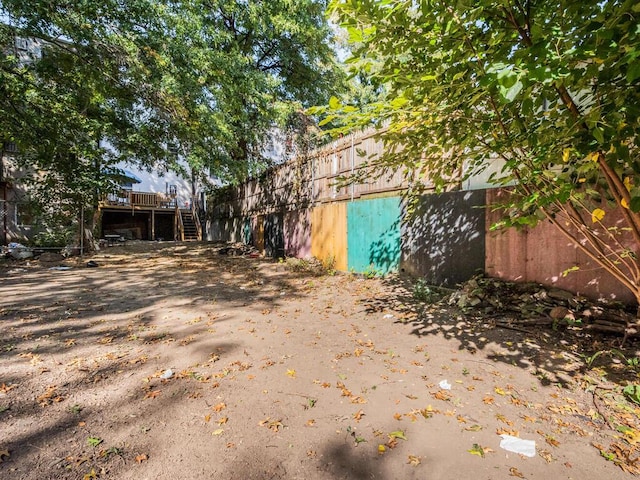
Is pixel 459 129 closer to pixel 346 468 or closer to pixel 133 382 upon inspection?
pixel 346 468

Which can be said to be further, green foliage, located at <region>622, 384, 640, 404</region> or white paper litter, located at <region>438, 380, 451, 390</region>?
white paper litter, located at <region>438, 380, 451, 390</region>

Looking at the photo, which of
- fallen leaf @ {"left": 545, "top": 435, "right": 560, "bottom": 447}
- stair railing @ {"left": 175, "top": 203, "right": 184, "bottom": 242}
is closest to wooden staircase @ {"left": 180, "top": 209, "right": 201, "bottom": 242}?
stair railing @ {"left": 175, "top": 203, "right": 184, "bottom": 242}

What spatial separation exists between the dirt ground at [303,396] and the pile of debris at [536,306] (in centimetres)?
24

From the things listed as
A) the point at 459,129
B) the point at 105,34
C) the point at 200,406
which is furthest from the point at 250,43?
the point at 200,406

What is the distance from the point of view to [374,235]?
6391 millimetres

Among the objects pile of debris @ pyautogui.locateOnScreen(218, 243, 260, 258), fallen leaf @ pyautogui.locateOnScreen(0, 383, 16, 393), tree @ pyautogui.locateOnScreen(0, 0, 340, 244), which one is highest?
tree @ pyautogui.locateOnScreen(0, 0, 340, 244)

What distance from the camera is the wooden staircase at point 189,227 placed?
18359 millimetres

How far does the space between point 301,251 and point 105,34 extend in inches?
255

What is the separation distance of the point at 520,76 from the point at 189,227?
19317 mm

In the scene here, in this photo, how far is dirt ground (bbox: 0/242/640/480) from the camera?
5.52 feet

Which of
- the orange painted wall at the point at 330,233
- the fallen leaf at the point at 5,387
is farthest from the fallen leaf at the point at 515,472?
the orange painted wall at the point at 330,233

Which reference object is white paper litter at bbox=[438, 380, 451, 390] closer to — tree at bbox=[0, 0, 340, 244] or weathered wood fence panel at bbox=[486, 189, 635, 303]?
weathered wood fence panel at bbox=[486, 189, 635, 303]

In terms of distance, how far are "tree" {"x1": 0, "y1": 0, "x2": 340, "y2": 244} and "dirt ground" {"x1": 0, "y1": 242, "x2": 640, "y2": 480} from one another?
4950 mm

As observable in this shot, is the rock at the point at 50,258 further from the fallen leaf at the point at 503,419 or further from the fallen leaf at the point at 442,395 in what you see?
the fallen leaf at the point at 503,419
